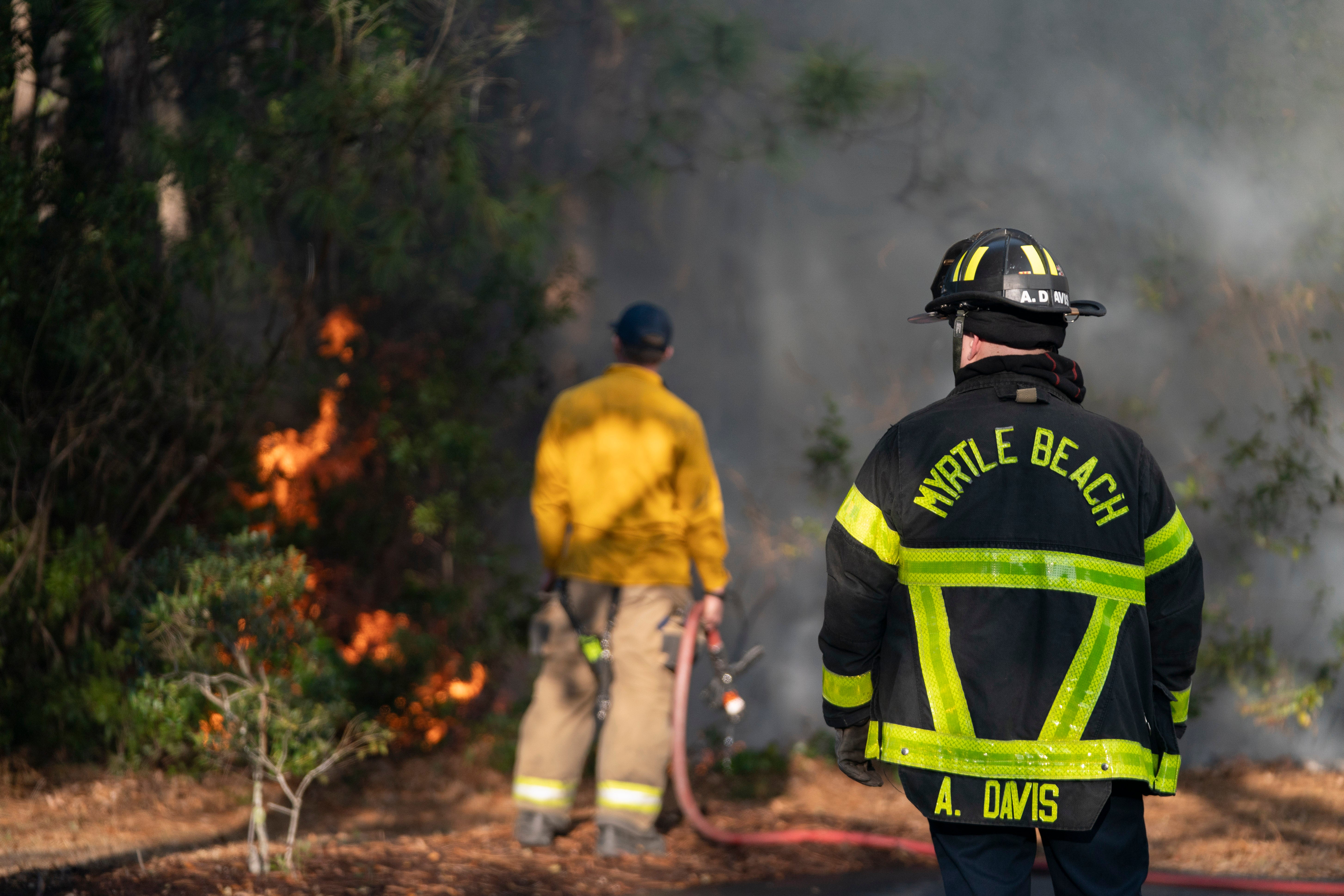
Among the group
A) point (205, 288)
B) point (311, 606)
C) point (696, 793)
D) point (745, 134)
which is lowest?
point (696, 793)

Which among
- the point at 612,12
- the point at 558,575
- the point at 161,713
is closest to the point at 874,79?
the point at 612,12

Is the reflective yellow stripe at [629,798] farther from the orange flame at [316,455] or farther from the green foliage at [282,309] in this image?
the orange flame at [316,455]

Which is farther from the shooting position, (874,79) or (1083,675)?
(874,79)

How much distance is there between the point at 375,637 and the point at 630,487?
102 inches

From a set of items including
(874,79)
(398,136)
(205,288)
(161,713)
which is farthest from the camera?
(874,79)

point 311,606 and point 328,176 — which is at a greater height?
point 328,176

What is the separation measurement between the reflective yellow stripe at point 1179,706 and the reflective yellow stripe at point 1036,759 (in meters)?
0.19

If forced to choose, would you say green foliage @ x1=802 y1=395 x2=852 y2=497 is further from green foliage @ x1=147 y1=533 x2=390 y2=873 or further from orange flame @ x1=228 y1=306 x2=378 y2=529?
green foliage @ x1=147 y1=533 x2=390 y2=873

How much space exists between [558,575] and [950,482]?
104 inches

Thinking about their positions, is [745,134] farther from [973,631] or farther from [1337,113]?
[973,631]

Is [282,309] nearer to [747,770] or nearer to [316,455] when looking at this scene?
[316,455]

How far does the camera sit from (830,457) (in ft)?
21.5

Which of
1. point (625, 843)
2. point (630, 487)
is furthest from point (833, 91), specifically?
point (625, 843)

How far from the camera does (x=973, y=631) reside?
2.24 m
